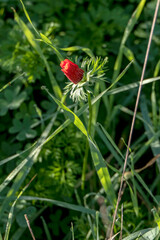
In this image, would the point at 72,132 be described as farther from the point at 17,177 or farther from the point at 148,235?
the point at 148,235

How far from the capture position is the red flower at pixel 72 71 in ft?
3.58

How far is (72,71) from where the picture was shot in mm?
1100

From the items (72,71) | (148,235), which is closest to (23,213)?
(148,235)

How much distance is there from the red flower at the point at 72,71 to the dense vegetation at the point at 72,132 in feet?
0.18

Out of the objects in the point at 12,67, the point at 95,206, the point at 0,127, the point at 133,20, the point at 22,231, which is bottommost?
the point at 95,206

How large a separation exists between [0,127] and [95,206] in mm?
731

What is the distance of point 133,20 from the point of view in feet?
5.64

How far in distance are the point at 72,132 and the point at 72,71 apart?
0.69 meters

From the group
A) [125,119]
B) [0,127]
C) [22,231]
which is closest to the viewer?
[22,231]

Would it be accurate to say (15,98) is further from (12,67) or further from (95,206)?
(95,206)

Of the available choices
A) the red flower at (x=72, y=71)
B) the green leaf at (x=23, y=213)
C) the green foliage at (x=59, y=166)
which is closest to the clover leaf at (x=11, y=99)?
the green foliage at (x=59, y=166)

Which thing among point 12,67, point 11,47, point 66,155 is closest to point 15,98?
point 12,67

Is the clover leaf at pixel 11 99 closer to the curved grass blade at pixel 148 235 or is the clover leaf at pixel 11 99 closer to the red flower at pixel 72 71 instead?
the red flower at pixel 72 71

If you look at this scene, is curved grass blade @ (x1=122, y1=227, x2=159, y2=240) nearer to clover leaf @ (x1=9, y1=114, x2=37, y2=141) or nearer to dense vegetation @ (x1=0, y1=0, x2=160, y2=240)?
dense vegetation @ (x1=0, y1=0, x2=160, y2=240)
